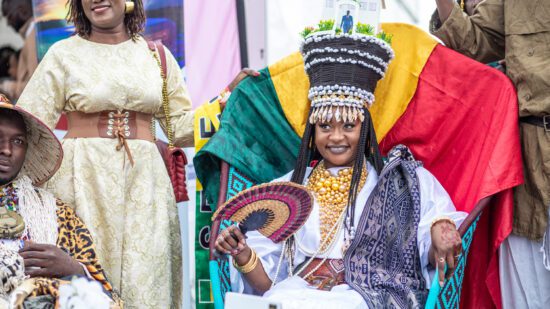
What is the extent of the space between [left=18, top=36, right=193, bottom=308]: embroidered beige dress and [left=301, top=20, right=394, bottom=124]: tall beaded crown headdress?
35.3 inches

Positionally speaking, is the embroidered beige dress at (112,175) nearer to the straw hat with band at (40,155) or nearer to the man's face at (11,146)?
the straw hat with band at (40,155)

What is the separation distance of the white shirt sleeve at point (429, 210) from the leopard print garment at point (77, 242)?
142cm

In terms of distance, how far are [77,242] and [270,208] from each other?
0.91 metres

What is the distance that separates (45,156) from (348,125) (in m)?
1.45

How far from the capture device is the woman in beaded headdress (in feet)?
13.4

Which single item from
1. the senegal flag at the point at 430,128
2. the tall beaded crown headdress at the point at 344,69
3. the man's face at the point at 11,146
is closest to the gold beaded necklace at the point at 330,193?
the tall beaded crown headdress at the point at 344,69

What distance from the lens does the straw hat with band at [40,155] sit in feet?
14.0

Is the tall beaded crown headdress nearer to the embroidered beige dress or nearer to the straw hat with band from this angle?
the embroidered beige dress

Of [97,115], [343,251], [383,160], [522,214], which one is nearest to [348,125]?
[383,160]

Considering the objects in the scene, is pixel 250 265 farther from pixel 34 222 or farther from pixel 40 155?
pixel 40 155

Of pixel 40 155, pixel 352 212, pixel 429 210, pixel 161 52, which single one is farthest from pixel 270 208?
pixel 161 52

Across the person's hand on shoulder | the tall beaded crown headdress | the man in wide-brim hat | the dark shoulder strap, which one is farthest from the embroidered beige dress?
the tall beaded crown headdress

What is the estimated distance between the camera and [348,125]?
14.5ft

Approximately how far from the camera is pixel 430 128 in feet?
15.5
